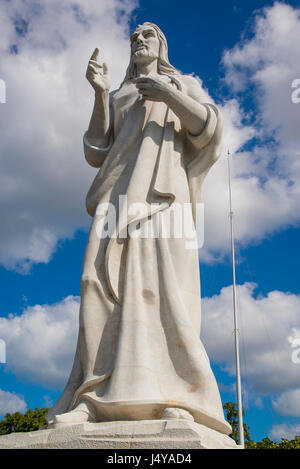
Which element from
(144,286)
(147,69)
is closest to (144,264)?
(144,286)

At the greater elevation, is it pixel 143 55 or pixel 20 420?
pixel 20 420

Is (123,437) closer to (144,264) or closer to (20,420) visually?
(144,264)

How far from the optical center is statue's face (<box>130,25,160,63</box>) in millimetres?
7980

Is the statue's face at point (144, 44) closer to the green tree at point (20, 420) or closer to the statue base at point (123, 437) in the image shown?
the statue base at point (123, 437)

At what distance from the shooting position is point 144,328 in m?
5.89

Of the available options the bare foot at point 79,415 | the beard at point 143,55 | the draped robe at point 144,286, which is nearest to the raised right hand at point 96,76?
the draped robe at point 144,286

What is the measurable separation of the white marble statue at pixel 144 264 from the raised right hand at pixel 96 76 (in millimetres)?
15

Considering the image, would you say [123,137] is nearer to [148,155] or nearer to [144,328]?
[148,155]

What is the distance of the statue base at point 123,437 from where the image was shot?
180 inches

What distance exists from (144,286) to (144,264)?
306 mm

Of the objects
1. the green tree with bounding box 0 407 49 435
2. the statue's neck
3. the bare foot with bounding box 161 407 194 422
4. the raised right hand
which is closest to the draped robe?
the bare foot with bounding box 161 407 194 422

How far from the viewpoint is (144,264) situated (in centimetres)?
640

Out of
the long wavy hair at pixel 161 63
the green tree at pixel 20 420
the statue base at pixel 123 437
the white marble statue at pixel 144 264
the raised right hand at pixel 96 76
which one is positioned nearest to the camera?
the statue base at pixel 123 437
